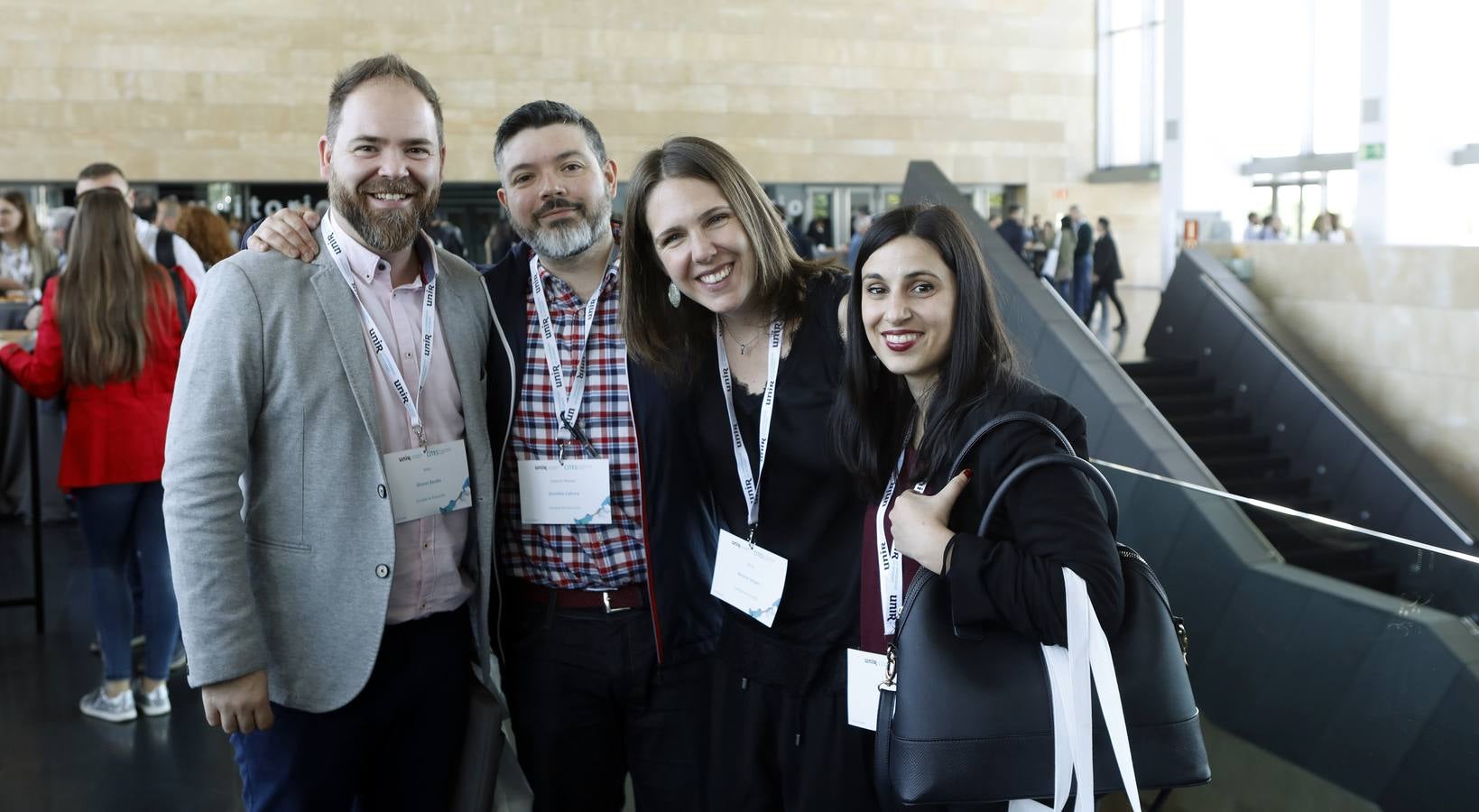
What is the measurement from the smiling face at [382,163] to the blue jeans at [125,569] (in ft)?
10.5

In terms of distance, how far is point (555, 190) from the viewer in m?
2.68

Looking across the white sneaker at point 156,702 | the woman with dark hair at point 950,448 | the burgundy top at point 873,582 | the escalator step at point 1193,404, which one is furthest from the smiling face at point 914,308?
the escalator step at point 1193,404

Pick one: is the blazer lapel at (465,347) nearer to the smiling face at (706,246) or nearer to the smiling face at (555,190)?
the smiling face at (555,190)

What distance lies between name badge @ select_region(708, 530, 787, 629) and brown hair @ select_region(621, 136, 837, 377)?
15.3 inches

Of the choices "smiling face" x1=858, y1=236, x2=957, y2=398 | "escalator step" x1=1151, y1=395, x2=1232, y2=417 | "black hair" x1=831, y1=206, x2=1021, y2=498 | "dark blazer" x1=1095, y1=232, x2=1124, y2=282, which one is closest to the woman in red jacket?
"black hair" x1=831, y1=206, x2=1021, y2=498

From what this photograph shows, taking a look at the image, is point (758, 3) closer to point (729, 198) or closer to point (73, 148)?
point (73, 148)

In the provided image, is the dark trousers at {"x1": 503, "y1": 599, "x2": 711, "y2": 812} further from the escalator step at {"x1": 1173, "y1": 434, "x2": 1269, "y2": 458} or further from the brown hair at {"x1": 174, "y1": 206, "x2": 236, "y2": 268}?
the escalator step at {"x1": 1173, "y1": 434, "x2": 1269, "y2": 458}

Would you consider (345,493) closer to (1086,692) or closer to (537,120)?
(537,120)

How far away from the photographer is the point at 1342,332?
12.2m

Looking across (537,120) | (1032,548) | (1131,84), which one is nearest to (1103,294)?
(1131,84)

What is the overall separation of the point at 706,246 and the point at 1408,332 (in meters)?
11.3

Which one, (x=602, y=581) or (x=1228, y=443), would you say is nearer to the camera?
(x=602, y=581)

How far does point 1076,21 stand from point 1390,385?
19.3 meters

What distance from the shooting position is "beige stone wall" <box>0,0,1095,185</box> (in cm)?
2083
